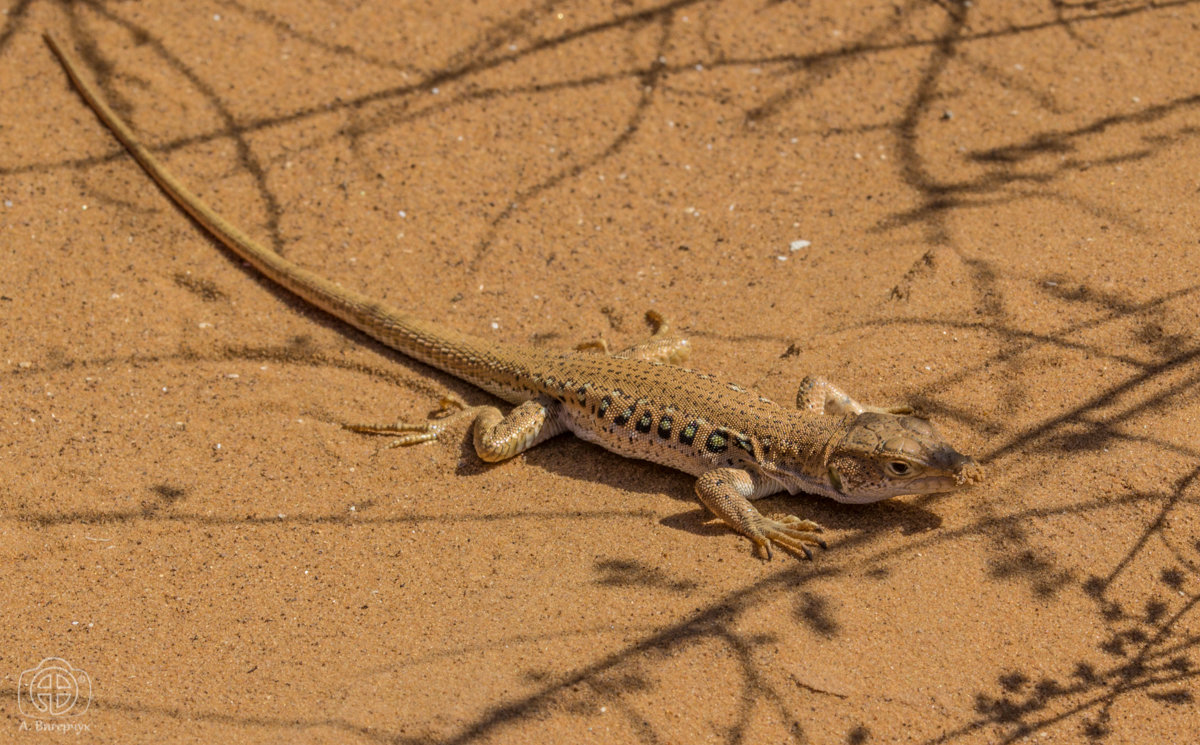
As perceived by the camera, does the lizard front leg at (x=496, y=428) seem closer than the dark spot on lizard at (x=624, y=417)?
No

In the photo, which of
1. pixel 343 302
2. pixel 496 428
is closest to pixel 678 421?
pixel 496 428

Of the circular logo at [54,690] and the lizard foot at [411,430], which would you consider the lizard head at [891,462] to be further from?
the circular logo at [54,690]

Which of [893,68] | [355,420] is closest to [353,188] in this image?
[355,420]

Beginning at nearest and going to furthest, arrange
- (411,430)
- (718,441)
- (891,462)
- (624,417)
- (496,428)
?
(891,462), (718,441), (624,417), (496,428), (411,430)

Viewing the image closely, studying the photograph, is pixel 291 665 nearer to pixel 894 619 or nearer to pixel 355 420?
pixel 355 420

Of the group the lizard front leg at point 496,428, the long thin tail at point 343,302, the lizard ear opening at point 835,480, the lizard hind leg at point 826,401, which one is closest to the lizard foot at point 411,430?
the lizard front leg at point 496,428

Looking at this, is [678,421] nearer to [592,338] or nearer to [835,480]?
[835,480]

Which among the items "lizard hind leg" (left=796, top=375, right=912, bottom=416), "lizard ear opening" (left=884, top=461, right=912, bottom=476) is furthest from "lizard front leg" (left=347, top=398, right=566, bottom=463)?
"lizard ear opening" (left=884, top=461, right=912, bottom=476)
